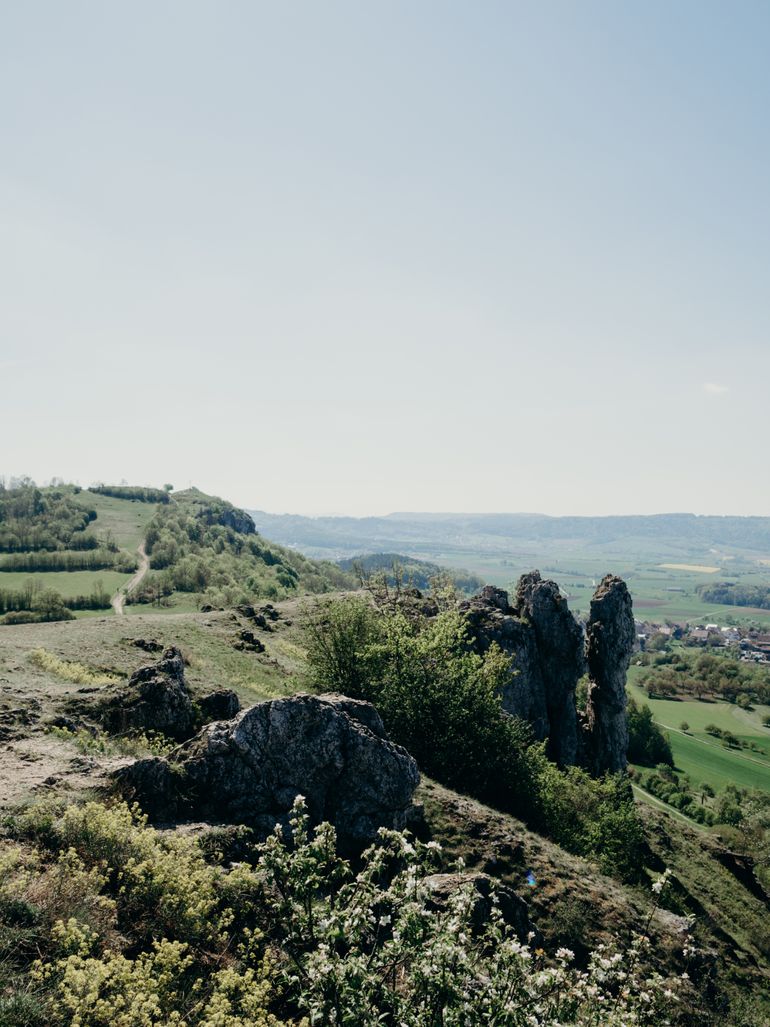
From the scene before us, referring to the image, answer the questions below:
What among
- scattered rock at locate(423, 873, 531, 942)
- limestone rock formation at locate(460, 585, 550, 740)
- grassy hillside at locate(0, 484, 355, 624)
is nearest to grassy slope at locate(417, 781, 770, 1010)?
scattered rock at locate(423, 873, 531, 942)

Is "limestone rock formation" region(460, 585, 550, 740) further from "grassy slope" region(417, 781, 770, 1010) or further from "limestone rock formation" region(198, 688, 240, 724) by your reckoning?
"limestone rock formation" region(198, 688, 240, 724)

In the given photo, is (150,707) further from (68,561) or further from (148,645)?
(68,561)

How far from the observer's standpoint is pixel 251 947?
42.7 ft

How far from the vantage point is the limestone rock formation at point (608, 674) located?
63.1 metres

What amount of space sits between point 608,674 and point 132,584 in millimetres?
100900

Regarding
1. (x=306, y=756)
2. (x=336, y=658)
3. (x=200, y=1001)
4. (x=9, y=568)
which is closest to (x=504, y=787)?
(x=336, y=658)

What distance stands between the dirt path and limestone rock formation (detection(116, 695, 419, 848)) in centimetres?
8857

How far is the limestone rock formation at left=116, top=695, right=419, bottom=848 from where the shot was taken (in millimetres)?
18984

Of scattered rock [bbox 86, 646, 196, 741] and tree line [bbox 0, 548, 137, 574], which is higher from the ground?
scattered rock [bbox 86, 646, 196, 741]

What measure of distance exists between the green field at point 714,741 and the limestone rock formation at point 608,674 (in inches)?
2165

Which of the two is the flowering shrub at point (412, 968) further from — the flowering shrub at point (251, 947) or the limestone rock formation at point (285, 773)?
the limestone rock formation at point (285, 773)

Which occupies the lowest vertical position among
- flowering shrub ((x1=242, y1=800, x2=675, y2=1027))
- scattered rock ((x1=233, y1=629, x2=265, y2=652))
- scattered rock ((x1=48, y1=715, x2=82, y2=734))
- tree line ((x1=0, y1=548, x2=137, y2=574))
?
tree line ((x1=0, y1=548, x2=137, y2=574))

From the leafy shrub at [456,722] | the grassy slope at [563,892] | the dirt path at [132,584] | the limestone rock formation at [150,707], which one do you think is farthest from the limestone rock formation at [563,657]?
the dirt path at [132,584]

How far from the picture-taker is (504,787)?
33188 millimetres
